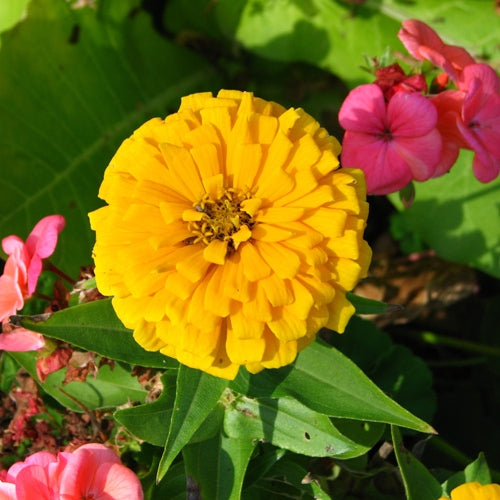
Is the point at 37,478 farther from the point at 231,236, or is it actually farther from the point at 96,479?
the point at 231,236

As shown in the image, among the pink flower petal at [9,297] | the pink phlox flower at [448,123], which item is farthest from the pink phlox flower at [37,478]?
the pink phlox flower at [448,123]

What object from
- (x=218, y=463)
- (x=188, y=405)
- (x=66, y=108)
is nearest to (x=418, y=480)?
(x=218, y=463)

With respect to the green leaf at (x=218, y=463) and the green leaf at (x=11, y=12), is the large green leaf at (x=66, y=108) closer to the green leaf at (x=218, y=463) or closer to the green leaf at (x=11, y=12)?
the green leaf at (x=11, y=12)

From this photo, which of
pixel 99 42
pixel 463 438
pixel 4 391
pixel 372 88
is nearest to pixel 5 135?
pixel 99 42

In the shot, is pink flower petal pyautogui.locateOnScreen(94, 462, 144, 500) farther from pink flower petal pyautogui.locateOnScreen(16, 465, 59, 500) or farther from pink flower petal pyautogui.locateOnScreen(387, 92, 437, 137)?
pink flower petal pyautogui.locateOnScreen(387, 92, 437, 137)

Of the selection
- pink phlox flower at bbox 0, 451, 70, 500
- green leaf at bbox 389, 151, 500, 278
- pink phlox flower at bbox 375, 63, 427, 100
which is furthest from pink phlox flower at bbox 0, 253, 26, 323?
green leaf at bbox 389, 151, 500, 278
